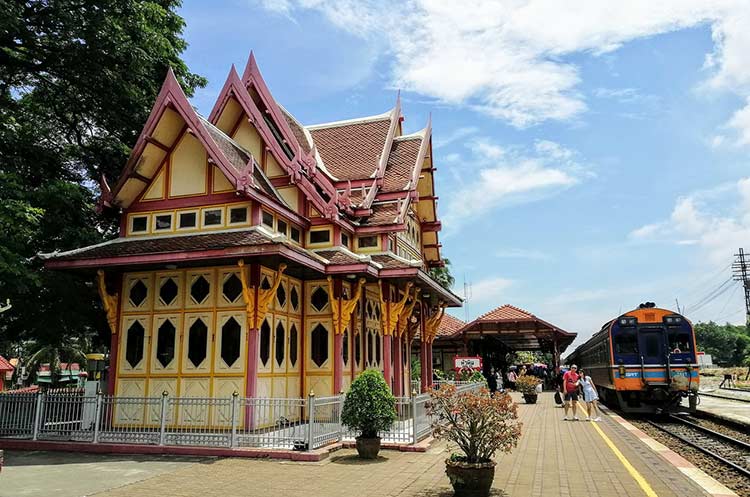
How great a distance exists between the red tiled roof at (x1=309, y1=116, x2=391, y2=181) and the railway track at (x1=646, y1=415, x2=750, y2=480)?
1245 centimetres

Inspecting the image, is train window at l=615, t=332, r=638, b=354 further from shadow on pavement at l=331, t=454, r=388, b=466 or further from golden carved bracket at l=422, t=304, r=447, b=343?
shadow on pavement at l=331, t=454, r=388, b=466

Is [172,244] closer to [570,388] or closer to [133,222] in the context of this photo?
[133,222]

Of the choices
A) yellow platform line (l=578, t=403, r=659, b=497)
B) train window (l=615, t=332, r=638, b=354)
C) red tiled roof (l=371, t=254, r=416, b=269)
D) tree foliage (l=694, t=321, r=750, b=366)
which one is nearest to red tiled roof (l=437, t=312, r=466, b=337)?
train window (l=615, t=332, r=638, b=354)

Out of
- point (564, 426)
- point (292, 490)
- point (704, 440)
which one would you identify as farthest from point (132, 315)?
point (704, 440)

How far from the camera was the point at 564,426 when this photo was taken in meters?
16.2

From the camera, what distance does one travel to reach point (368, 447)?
1057cm

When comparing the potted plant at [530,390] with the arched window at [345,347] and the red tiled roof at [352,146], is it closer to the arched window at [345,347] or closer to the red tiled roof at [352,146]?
the arched window at [345,347]

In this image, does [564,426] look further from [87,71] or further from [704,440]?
[87,71]

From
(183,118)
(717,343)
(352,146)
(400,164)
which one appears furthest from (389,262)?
(717,343)

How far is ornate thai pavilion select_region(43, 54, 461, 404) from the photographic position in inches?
516

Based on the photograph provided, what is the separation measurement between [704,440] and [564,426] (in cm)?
354

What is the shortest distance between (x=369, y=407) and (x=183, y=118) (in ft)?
28.2

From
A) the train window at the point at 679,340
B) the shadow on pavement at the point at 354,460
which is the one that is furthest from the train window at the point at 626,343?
the shadow on pavement at the point at 354,460

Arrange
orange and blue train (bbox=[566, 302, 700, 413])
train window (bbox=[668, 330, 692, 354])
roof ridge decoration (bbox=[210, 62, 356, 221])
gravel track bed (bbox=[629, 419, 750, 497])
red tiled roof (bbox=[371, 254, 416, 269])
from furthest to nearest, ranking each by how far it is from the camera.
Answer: train window (bbox=[668, 330, 692, 354])
orange and blue train (bbox=[566, 302, 700, 413])
roof ridge decoration (bbox=[210, 62, 356, 221])
red tiled roof (bbox=[371, 254, 416, 269])
gravel track bed (bbox=[629, 419, 750, 497])
